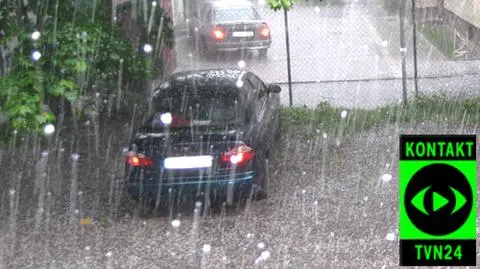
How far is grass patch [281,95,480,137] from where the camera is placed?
10805 millimetres

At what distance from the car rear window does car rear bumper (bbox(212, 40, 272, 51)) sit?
2.23 feet

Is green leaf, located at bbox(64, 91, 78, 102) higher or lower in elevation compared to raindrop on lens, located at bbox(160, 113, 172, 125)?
higher

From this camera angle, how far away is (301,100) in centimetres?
1287

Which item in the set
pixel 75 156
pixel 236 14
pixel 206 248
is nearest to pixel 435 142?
pixel 206 248

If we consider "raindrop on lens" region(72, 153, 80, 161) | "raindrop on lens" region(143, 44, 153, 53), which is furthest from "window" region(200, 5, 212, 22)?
"raindrop on lens" region(72, 153, 80, 161)

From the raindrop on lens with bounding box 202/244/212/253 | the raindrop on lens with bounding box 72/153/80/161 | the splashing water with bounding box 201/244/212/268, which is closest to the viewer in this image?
the splashing water with bounding box 201/244/212/268

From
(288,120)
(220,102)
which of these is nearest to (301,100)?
(288,120)

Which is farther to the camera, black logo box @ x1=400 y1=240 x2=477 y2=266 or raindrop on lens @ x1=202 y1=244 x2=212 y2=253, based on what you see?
raindrop on lens @ x1=202 y1=244 x2=212 y2=253

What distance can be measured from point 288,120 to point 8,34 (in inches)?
194

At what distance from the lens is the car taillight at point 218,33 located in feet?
56.2

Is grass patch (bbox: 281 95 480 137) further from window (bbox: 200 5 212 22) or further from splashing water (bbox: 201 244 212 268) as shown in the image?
window (bbox: 200 5 212 22)

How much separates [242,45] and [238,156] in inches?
389

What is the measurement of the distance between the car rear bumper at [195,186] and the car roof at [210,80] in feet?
4.15

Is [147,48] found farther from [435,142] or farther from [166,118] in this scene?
[435,142]
